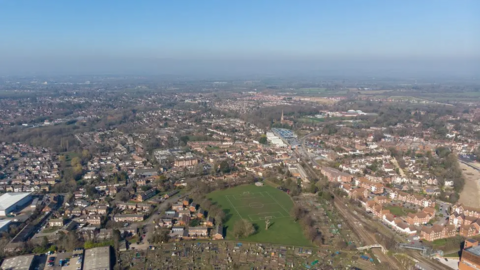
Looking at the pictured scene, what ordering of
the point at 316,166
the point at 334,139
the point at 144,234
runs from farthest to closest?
the point at 334,139, the point at 316,166, the point at 144,234

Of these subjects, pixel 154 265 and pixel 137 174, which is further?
pixel 137 174

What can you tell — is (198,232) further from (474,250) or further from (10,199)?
(10,199)

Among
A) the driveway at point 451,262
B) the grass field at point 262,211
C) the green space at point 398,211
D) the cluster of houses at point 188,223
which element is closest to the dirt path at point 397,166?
the green space at point 398,211

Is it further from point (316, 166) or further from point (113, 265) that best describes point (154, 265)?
point (316, 166)

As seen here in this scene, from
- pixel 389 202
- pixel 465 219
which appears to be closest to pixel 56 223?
pixel 389 202

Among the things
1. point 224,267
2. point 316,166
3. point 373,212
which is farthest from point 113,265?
point 316,166
